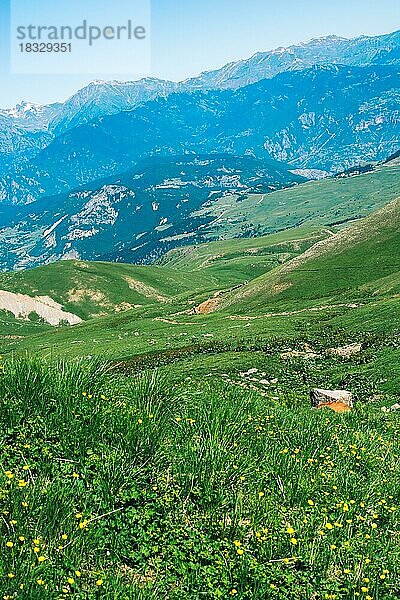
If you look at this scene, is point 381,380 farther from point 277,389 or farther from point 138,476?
point 138,476

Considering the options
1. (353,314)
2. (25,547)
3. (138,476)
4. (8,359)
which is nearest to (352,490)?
(138,476)

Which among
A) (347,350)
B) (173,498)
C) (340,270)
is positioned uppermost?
(340,270)

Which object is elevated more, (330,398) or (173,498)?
(173,498)

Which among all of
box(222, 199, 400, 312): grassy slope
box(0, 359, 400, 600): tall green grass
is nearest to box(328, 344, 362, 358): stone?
box(222, 199, 400, 312): grassy slope

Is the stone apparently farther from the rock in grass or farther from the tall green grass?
the tall green grass

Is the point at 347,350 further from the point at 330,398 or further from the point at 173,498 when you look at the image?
the point at 173,498

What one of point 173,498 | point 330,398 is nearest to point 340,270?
point 330,398

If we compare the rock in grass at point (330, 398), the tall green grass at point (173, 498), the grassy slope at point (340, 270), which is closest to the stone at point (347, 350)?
the rock in grass at point (330, 398)

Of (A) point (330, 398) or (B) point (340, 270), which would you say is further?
(B) point (340, 270)

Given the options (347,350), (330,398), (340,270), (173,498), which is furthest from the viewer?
(340,270)

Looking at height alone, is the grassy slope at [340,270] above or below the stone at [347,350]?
above

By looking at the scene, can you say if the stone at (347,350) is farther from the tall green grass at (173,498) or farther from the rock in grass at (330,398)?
the tall green grass at (173,498)

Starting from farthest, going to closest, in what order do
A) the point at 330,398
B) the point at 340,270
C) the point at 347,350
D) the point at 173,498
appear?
the point at 340,270 < the point at 347,350 < the point at 330,398 < the point at 173,498

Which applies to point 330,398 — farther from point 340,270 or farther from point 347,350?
point 340,270
